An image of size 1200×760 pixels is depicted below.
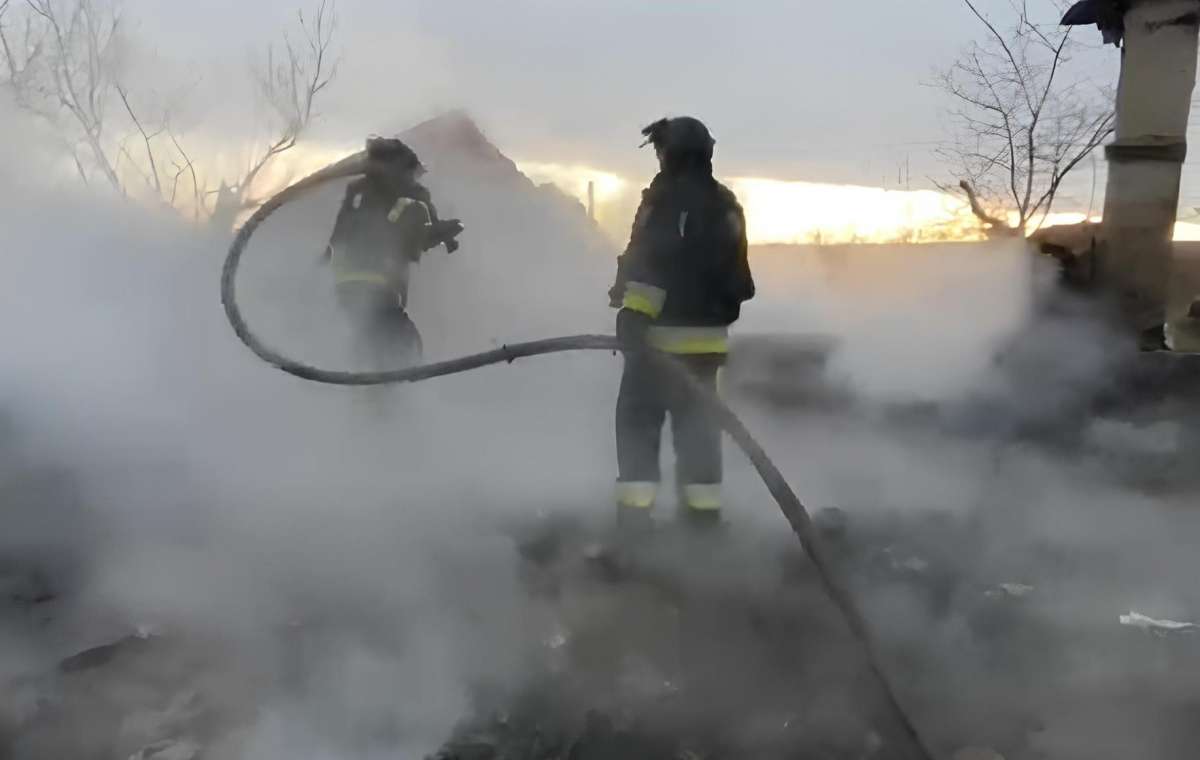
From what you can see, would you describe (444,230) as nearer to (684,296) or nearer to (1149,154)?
(684,296)

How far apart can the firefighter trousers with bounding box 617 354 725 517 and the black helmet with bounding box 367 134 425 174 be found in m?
1.97

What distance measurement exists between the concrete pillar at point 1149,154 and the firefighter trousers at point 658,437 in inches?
169

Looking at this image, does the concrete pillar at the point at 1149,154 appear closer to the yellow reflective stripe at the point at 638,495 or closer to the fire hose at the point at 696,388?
the fire hose at the point at 696,388

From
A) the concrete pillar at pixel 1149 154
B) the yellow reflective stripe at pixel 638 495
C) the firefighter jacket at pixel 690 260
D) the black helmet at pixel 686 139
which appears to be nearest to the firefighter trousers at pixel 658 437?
the yellow reflective stripe at pixel 638 495

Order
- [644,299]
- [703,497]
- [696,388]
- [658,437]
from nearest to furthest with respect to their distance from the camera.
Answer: [696,388]
[644,299]
[703,497]
[658,437]

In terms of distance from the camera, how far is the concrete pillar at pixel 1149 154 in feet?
19.6

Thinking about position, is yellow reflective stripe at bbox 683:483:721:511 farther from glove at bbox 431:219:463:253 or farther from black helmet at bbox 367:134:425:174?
black helmet at bbox 367:134:425:174

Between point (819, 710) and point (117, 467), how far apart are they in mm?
3641

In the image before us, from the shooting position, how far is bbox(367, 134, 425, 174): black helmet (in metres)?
4.42

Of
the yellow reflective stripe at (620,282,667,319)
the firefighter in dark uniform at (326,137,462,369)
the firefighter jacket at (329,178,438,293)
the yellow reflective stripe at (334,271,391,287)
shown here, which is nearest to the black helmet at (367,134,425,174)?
the firefighter in dark uniform at (326,137,462,369)

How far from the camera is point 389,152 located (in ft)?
14.6

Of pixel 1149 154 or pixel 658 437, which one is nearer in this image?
pixel 658 437

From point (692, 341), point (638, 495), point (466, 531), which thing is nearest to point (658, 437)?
point (638, 495)

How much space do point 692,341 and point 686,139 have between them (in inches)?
29.9
